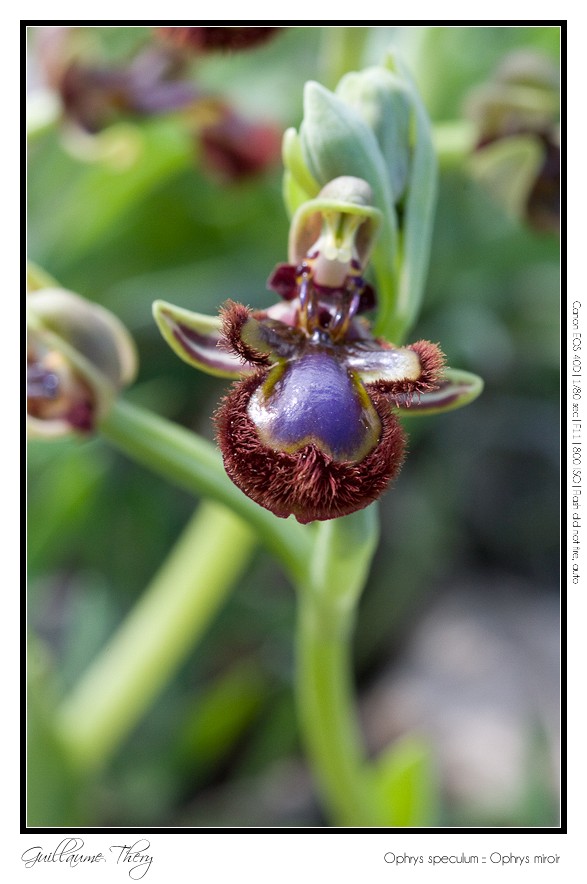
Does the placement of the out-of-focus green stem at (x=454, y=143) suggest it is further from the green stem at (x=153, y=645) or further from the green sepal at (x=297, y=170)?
the green stem at (x=153, y=645)

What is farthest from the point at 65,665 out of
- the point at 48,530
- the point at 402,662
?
the point at 402,662

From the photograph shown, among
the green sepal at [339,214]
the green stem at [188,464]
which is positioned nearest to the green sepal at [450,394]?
the green sepal at [339,214]

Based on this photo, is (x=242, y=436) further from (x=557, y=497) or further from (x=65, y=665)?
(x=557, y=497)

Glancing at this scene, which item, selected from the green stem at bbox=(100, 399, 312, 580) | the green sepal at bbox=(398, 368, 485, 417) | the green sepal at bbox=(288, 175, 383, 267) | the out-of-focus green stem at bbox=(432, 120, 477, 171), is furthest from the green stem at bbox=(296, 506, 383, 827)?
the out-of-focus green stem at bbox=(432, 120, 477, 171)

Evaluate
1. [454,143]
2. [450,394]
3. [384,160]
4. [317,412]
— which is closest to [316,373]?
[317,412]

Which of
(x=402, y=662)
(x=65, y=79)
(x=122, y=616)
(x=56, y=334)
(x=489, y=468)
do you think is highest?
(x=65, y=79)
